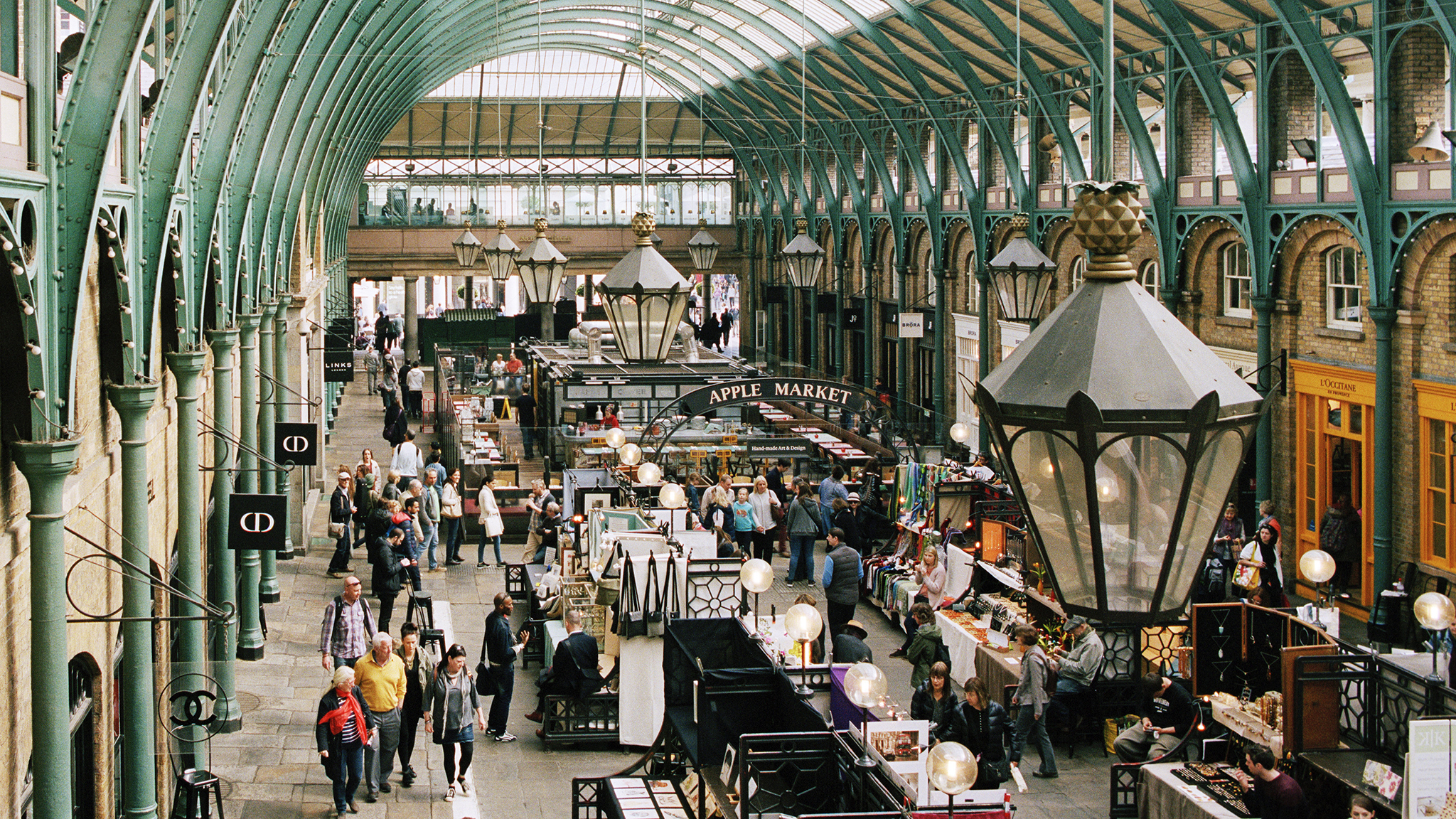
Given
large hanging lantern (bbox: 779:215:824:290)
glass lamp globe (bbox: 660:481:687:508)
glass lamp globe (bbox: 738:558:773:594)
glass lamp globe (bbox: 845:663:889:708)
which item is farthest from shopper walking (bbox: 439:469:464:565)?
glass lamp globe (bbox: 845:663:889:708)

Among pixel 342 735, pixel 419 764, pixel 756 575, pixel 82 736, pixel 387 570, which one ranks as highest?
pixel 756 575

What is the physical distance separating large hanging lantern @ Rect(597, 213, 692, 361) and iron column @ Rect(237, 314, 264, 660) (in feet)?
21.0

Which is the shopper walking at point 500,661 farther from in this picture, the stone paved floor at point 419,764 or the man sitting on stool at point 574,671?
the man sitting on stool at point 574,671

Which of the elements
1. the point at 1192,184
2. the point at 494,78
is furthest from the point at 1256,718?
the point at 494,78

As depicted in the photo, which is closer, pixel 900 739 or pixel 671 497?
pixel 900 739

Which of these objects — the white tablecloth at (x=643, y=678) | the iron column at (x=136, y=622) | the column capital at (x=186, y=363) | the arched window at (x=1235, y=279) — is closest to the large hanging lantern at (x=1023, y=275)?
the arched window at (x=1235, y=279)

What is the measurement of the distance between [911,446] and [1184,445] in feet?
61.8

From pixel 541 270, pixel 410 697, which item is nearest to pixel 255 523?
pixel 410 697

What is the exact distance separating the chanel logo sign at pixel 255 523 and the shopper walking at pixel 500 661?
218cm

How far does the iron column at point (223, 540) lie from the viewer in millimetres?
13188

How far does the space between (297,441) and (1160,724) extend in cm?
1000

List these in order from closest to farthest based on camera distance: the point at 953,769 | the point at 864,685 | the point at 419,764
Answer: the point at 953,769 → the point at 864,685 → the point at 419,764

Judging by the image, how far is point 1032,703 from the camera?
1257 cm

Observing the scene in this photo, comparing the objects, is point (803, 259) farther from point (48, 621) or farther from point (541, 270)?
point (48, 621)
